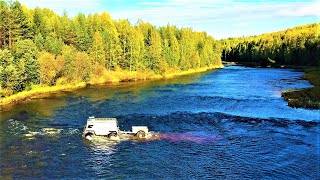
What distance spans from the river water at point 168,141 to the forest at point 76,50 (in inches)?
520

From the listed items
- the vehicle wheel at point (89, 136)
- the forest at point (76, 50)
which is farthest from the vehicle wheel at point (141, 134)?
the forest at point (76, 50)

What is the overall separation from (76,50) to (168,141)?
245ft

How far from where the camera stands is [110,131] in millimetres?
48406

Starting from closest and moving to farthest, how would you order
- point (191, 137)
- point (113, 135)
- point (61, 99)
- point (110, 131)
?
point (113, 135) → point (110, 131) → point (191, 137) → point (61, 99)

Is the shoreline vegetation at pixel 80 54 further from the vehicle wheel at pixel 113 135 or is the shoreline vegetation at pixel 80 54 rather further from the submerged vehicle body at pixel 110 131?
the vehicle wheel at pixel 113 135

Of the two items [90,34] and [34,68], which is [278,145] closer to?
[34,68]

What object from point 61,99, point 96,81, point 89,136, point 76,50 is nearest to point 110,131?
point 89,136

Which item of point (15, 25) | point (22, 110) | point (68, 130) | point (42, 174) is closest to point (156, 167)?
point (42, 174)

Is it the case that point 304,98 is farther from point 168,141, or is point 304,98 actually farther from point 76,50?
point 76,50

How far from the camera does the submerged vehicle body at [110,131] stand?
47.9 meters

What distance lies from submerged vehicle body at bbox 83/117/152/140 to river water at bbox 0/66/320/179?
1.49m

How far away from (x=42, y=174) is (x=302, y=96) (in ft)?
202

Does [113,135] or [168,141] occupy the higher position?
[113,135]

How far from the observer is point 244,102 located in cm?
7656
